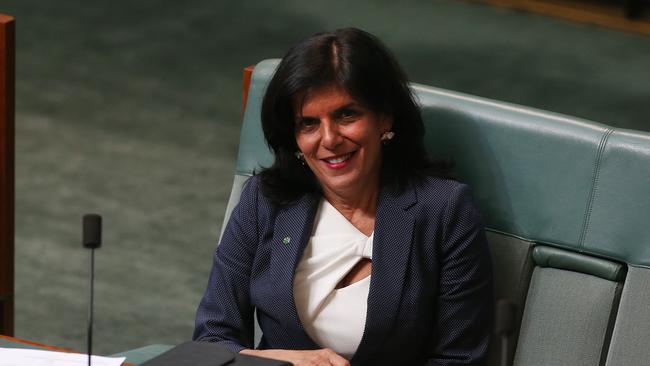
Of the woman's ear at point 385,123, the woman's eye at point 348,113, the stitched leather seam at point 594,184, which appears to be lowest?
the stitched leather seam at point 594,184

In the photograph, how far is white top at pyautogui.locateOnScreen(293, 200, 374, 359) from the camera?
7.31 ft

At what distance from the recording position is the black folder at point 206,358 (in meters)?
1.84

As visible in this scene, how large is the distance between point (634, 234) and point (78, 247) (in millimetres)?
2399

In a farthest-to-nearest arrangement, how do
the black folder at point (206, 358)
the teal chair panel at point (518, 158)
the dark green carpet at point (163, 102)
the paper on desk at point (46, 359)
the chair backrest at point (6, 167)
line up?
the dark green carpet at point (163, 102) → the chair backrest at point (6, 167) → the teal chair panel at point (518, 158) → the paper on desk at point (46, 359) → the black folder at point (206, 358)

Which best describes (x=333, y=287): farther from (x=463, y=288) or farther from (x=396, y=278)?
(x=463, y=288)

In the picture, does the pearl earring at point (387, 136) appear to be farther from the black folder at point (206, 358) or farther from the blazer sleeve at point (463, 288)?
the black folder at point (206, 358)

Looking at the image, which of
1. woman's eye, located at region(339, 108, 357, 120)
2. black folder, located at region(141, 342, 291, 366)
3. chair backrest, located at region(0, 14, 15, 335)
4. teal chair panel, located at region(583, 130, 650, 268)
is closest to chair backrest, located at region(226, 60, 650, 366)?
teal chair panel, located at region(583, 130, 650, 268)

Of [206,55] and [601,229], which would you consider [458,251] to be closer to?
[601,229]

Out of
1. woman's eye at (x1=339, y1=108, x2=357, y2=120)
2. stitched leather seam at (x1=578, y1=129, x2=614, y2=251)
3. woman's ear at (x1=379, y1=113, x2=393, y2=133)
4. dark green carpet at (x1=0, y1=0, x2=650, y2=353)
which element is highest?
woman's eye at (x1=339, y1=108, x2=357, y2=120)

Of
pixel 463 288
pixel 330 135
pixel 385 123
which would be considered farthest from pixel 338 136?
pixel 463 288

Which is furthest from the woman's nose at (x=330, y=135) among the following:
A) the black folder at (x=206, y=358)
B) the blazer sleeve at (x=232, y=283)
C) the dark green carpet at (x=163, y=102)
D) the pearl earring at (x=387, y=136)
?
the dark green carpet at (x=163, y=102)

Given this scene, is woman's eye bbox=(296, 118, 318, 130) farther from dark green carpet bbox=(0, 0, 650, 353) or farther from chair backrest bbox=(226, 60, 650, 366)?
dark green carpet bbox=(0, 0, 650, 353)

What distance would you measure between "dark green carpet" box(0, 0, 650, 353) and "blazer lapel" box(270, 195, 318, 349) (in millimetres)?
1477

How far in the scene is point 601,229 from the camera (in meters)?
2.25
